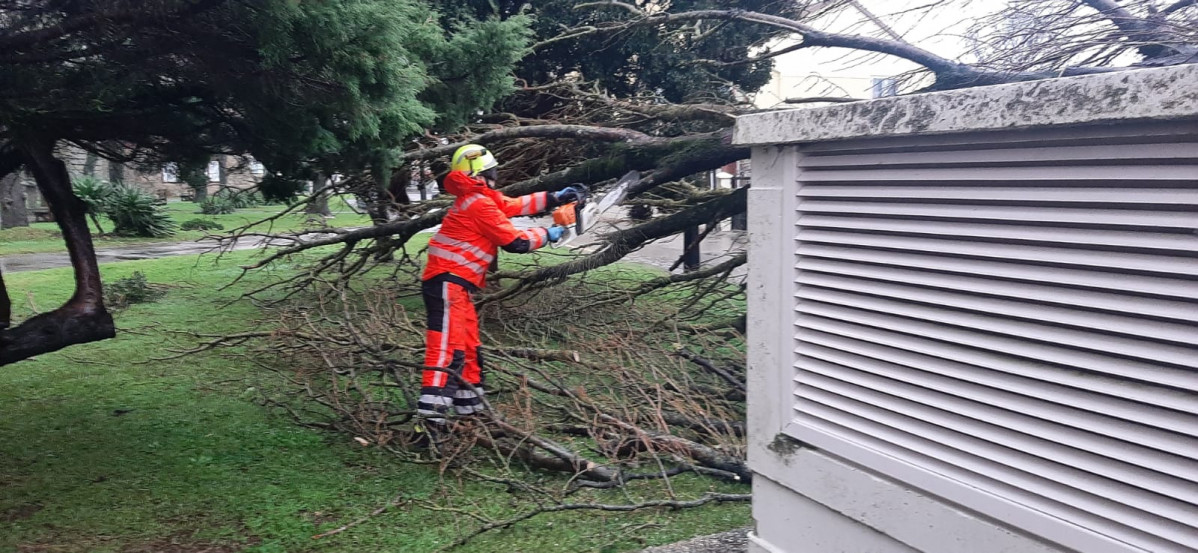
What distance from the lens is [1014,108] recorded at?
2.12 meters

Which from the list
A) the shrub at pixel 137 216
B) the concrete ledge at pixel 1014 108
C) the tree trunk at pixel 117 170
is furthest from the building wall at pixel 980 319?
the shrub at pixel 137 216

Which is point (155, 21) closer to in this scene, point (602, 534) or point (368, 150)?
point (368, 150)

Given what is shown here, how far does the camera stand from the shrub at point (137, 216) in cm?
1833

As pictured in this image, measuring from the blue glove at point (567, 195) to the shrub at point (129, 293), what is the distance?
6.24 m

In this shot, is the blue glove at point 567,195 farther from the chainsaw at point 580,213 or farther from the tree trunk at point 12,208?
the tree trunk at point 12,208

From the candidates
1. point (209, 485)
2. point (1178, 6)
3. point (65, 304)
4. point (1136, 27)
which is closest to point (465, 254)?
point (209, 485)

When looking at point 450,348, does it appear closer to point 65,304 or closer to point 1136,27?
point 65,304

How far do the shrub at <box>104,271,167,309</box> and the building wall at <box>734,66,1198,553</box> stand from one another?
860cm

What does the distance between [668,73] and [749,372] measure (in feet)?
25.2

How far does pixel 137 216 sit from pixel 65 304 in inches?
627

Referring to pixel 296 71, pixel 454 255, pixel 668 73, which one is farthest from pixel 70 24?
pixel 668 73

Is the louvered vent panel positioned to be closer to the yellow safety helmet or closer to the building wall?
the building wall

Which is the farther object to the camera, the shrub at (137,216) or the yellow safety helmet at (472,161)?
the shrub at (137,216)

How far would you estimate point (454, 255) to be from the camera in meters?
5.48
